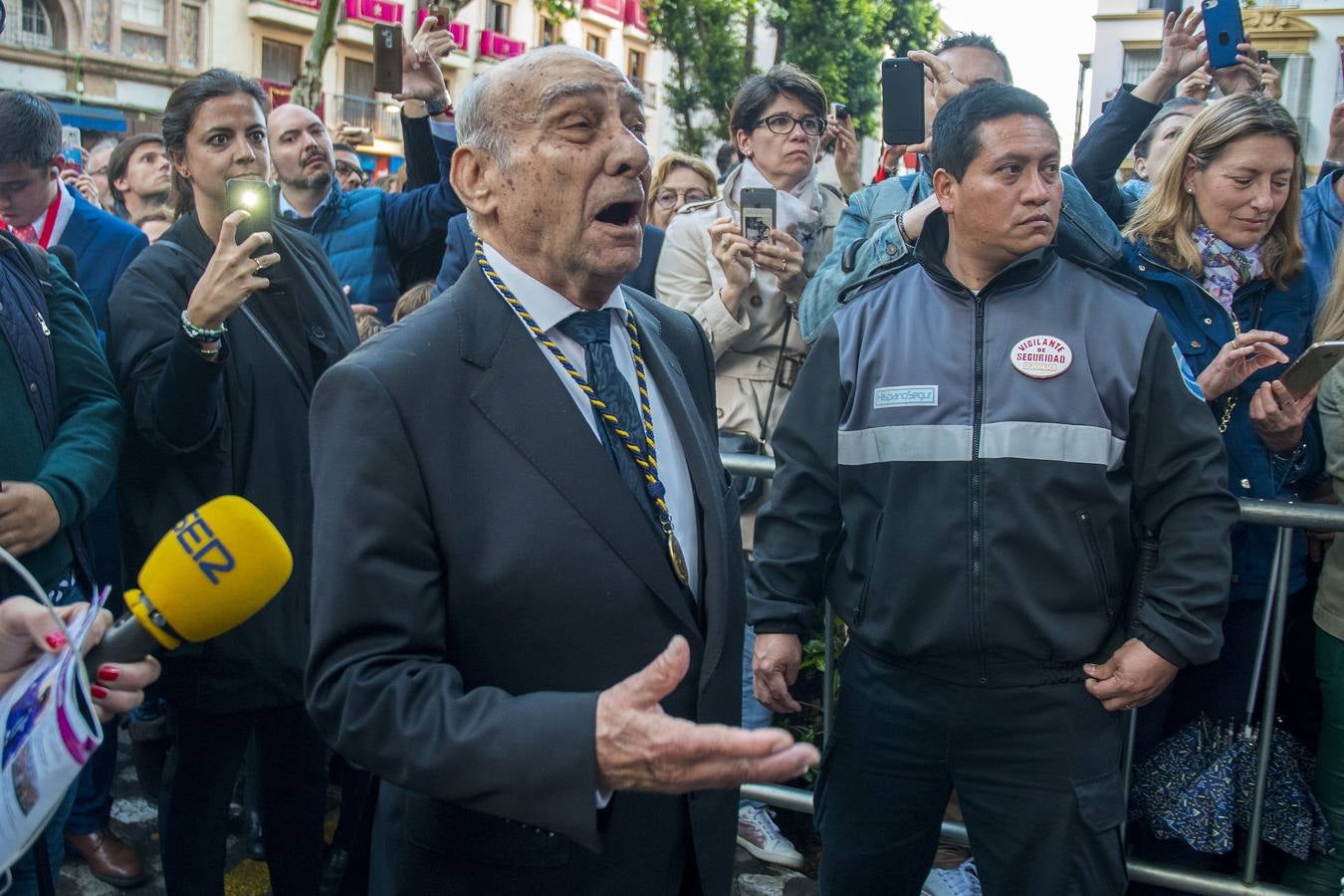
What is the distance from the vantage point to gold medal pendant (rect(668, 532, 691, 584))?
79.4 inches

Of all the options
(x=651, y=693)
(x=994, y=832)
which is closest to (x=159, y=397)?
(x=651, y=693)

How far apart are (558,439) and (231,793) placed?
1.88m

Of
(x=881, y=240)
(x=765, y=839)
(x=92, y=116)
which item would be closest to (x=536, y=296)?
(x=881, y=240)

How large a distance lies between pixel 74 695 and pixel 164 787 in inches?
70.7

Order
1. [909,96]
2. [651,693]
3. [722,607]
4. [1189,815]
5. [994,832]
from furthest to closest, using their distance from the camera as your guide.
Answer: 1. [909,96]
2. [1189,815]
3. [994,832]
4. [722,607]
5. [651,693]

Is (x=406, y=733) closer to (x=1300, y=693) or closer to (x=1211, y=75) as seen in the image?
(x=1300, y=693)

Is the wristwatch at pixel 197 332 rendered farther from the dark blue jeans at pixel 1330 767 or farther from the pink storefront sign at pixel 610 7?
the pink storefront sign at pixel 610 7

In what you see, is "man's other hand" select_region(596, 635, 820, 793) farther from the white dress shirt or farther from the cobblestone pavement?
the cobblestone pavement

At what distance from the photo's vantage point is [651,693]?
1.54m

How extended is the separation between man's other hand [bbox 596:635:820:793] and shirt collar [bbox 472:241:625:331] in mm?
749

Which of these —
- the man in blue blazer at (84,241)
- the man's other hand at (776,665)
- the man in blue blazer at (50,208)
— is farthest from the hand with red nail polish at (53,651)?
the man in blue blazer at (50,208)

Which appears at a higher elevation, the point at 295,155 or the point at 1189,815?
the point at 295,155

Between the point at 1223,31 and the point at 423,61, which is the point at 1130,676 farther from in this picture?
the point at 423,61

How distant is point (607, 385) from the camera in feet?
6.95
